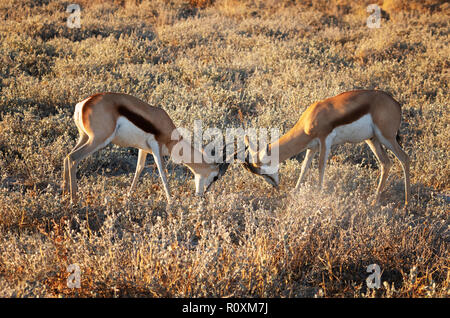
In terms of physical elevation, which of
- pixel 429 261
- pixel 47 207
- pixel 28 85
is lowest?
pixel 429 261

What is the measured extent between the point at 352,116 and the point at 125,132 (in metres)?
2.74

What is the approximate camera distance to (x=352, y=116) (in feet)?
18.1

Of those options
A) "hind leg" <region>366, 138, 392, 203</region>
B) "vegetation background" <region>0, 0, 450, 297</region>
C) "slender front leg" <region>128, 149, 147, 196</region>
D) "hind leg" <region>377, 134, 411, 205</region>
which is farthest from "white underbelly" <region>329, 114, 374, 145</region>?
"slender front leg" <region>128, 149, 147, 196</region>

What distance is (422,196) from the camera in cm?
602

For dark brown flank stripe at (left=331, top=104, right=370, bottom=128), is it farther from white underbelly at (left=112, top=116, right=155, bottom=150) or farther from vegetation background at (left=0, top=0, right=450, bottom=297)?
white underbelly at (left=112, top=116, right=155, bottom=150)

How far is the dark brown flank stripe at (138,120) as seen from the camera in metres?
5.12

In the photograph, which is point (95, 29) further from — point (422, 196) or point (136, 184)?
point (422, 196)

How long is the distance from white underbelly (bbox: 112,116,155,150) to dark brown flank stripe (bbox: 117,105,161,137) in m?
0.03

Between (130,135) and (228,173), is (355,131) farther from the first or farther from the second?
(130,135)

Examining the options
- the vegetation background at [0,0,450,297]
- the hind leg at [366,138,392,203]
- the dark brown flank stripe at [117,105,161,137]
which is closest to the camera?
the vegetation background at [0,0,450,297]

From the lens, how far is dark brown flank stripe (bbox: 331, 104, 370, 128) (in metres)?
5.48

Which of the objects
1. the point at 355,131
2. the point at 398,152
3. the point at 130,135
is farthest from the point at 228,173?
the point at 398,152

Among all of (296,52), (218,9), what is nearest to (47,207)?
(296,52)

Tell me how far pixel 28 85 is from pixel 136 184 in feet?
13.2
